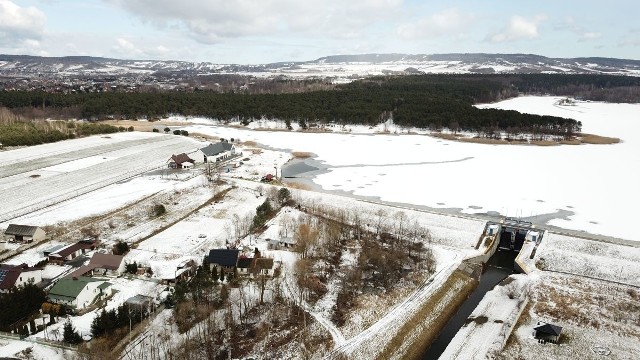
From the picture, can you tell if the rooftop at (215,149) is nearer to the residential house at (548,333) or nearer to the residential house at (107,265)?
the residential house at (107,265)

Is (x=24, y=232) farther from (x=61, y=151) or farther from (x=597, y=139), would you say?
(x=597, y=139)

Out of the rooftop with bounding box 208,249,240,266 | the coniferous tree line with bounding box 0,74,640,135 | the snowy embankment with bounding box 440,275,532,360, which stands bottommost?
the snowy embankment with bounding box 440,275,532,360

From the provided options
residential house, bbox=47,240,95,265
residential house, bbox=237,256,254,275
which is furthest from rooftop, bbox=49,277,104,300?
residential house, bbox=237,256,254,275

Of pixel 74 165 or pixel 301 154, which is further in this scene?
pixel 301 154

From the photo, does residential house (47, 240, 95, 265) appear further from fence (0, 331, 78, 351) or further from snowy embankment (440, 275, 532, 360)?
snowy embankment (440, 275, 532, 360)

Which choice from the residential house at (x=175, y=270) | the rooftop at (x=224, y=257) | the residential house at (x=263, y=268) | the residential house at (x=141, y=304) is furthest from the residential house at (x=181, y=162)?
the residential house at (x=141, y=304)

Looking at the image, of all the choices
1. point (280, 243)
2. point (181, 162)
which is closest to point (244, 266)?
point (280, 243)

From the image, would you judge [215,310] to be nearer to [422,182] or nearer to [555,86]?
[422,182]
